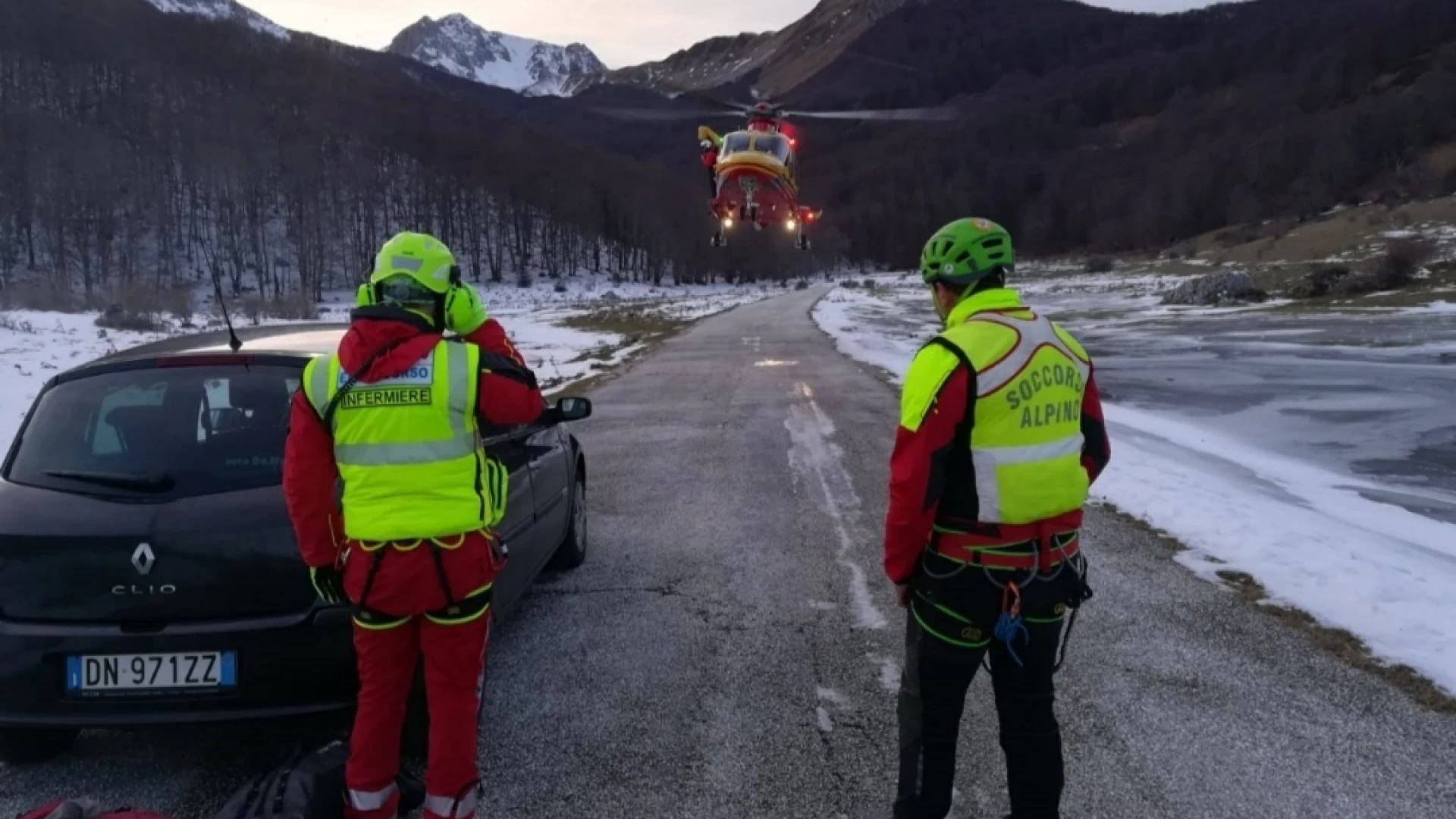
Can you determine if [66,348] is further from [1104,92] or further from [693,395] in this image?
[1104,92]

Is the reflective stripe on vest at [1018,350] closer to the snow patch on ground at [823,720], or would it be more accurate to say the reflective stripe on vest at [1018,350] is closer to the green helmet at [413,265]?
the green helmet at [413,265]

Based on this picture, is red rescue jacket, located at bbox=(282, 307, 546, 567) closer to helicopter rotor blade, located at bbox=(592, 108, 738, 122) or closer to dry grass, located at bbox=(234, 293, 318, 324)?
helicopter rotor blade, located at bbox=(592, 108, 738, 122)

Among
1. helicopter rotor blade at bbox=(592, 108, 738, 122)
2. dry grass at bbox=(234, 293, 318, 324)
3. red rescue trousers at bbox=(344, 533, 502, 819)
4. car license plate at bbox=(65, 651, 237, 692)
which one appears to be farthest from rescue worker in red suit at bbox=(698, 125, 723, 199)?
red rescue trousers at bbox=(344, 533, 502, 819)

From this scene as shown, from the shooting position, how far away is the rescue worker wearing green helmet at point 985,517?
8.68ft

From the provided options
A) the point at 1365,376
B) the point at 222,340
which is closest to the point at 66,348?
the point at 222,340

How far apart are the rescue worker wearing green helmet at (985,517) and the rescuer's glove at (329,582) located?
177 centimetres

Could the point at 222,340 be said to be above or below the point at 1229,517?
above

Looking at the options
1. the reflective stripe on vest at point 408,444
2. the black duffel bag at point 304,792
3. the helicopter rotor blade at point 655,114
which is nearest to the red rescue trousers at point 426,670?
the black duffel bag at point 304,792

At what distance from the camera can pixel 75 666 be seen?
322cm

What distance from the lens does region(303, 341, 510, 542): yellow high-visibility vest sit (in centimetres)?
276

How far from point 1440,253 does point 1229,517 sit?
4063 centimetres

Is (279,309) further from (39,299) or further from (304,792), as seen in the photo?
(304,792)

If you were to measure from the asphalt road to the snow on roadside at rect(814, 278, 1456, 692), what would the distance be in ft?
1.24

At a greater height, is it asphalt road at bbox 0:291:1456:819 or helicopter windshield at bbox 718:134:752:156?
helicopter windshield at bbox 718:134:752:156
